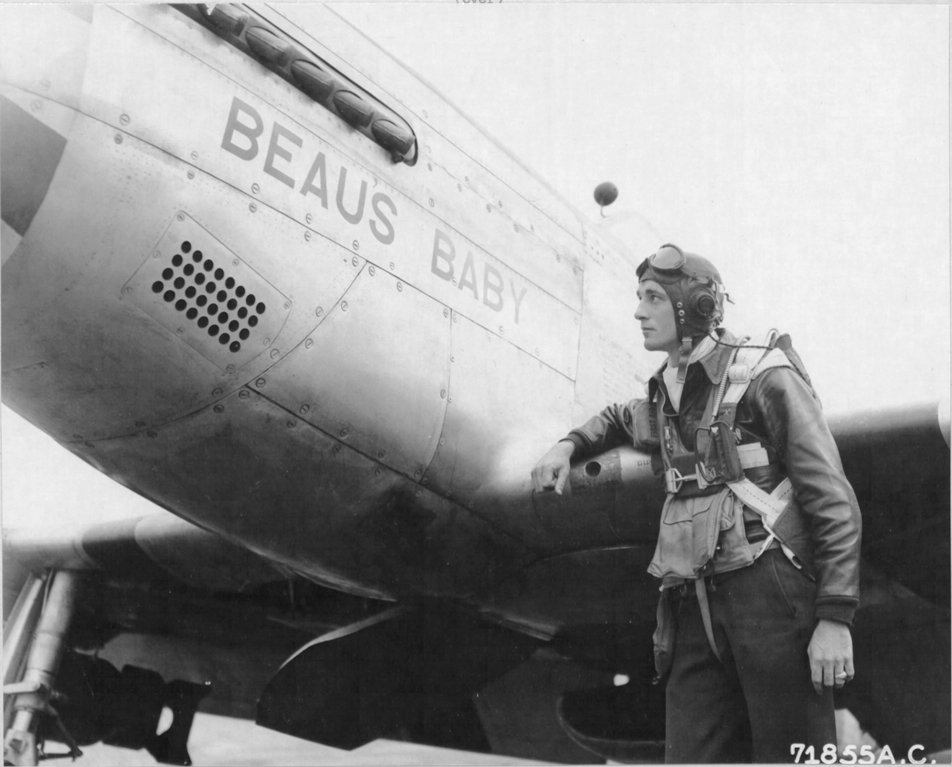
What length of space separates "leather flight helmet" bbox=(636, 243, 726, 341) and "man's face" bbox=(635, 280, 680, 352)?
0.01 meters

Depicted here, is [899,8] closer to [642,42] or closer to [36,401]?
[642,42]

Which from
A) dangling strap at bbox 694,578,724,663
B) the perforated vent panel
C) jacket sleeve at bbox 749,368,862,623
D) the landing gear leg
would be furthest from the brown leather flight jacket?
the landing gear leg

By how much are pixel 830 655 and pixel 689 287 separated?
2.74 feet

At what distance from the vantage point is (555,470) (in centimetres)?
225

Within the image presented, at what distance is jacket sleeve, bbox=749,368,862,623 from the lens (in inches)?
70.5

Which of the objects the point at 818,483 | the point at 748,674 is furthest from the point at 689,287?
the point at 748,674

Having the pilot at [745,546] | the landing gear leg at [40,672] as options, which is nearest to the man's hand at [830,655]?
the pilot at [745,546]

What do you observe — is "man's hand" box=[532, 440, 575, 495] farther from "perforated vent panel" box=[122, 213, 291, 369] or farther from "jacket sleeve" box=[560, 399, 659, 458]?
"perforated vent panel" box=[122, 213, 291, 369]

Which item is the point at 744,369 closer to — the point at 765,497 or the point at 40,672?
the point at 765,497

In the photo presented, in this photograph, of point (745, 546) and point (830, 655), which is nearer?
point (830, 655)

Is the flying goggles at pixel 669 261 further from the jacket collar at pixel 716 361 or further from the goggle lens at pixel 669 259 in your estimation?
the jacket collar at pixel 716 361

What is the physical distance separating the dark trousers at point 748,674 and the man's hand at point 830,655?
0.22 ft

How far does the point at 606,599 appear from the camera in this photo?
297 centimetres

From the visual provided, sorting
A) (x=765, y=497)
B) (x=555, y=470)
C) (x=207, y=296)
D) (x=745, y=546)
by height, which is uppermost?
(x=207, y=296)
